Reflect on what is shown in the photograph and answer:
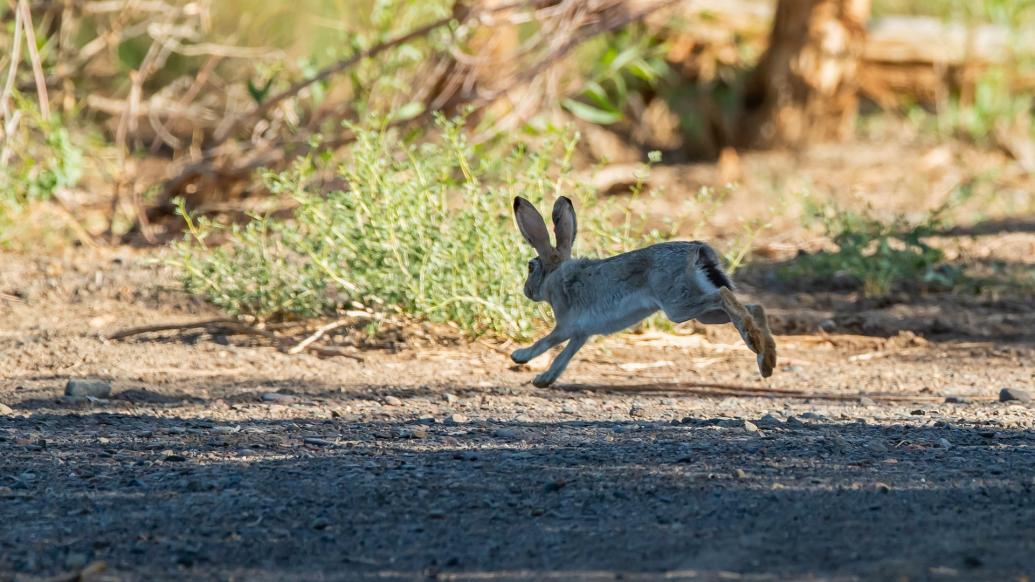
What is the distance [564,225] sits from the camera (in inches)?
209

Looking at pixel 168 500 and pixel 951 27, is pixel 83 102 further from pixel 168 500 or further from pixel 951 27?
pixel 951 27

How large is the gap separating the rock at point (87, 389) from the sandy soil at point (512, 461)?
0.04 metres

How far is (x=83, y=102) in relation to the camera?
968 centimetres

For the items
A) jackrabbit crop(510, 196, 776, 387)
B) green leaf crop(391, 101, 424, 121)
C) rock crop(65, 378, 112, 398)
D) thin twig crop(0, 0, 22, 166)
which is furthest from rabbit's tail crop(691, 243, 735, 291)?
thin twig crop(0, 0, 22, 166)

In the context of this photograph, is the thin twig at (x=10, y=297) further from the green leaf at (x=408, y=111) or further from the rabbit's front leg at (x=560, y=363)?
the rabbit's front leg at (x=560, y=363)

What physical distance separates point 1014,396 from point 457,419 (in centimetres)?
226

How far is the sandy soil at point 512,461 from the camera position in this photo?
3.20 m

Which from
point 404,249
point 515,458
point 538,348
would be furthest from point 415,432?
point 404,249

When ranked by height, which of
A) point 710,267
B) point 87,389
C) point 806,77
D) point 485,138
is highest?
point 806,77

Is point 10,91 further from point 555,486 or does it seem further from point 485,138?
point 555,486

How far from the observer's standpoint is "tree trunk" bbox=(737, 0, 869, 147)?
11836 millimetres

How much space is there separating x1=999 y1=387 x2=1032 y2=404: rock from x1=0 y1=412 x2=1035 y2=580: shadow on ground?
87cm

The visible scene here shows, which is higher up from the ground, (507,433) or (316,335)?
(316,335)

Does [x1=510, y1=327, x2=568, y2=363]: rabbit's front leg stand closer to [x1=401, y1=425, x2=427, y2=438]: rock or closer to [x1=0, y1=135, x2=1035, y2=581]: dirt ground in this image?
[x1=0, y1=135, x2=1035, y2=581]: dirt ground
